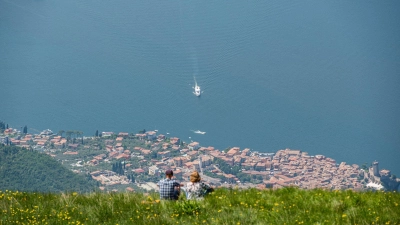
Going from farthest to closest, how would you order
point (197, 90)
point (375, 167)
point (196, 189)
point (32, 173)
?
point (197, 90) → point (375, 167) → point (32, 173) → point (196, 189)

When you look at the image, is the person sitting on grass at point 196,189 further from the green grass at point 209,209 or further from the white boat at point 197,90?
the white boat at point 197,90

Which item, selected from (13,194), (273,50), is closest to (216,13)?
(273,50)

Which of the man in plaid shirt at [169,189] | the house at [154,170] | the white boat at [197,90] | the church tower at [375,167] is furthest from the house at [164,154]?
the man in plaid shirt at [169,189]

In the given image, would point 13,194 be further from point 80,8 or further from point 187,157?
point 80,8

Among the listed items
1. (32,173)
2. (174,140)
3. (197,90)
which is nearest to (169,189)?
(32,173)

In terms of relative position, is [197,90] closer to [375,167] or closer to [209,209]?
[375,167]
